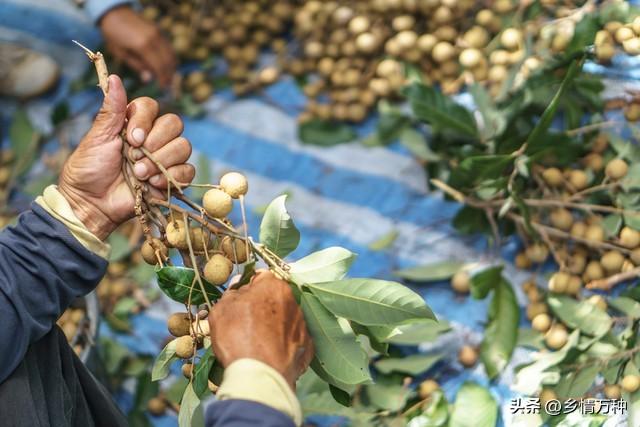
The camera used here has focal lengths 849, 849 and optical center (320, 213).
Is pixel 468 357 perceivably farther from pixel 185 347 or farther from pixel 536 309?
pixel 185 347

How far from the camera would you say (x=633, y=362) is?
134 cm

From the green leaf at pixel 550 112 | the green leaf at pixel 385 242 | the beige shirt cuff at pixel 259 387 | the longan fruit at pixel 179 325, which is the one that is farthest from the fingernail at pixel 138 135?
the green leaf at pixel 385 242

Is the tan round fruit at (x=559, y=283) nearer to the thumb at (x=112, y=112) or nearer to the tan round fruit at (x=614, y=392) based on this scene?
the tan round fruit at (x=614, y=392)

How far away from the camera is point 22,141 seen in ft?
7.04

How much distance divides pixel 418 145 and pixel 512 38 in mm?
286

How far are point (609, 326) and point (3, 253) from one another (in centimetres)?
95

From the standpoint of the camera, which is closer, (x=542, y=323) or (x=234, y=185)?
(x=234, y=185)

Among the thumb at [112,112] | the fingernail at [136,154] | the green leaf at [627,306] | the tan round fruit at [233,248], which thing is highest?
the thumb at [112,112]

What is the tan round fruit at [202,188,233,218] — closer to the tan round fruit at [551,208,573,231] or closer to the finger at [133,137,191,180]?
the finger at [133,137,191,180]

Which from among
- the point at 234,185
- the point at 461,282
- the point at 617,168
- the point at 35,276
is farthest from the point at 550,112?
the point at 35,276

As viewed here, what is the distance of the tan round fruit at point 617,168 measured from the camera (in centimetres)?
148

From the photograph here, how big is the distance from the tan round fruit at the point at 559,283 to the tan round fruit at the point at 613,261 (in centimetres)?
7

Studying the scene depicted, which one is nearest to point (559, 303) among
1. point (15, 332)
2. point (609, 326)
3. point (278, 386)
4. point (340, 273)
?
point (609, 326)

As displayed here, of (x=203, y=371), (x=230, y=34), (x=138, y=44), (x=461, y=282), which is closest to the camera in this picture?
(x=203, y=371)
